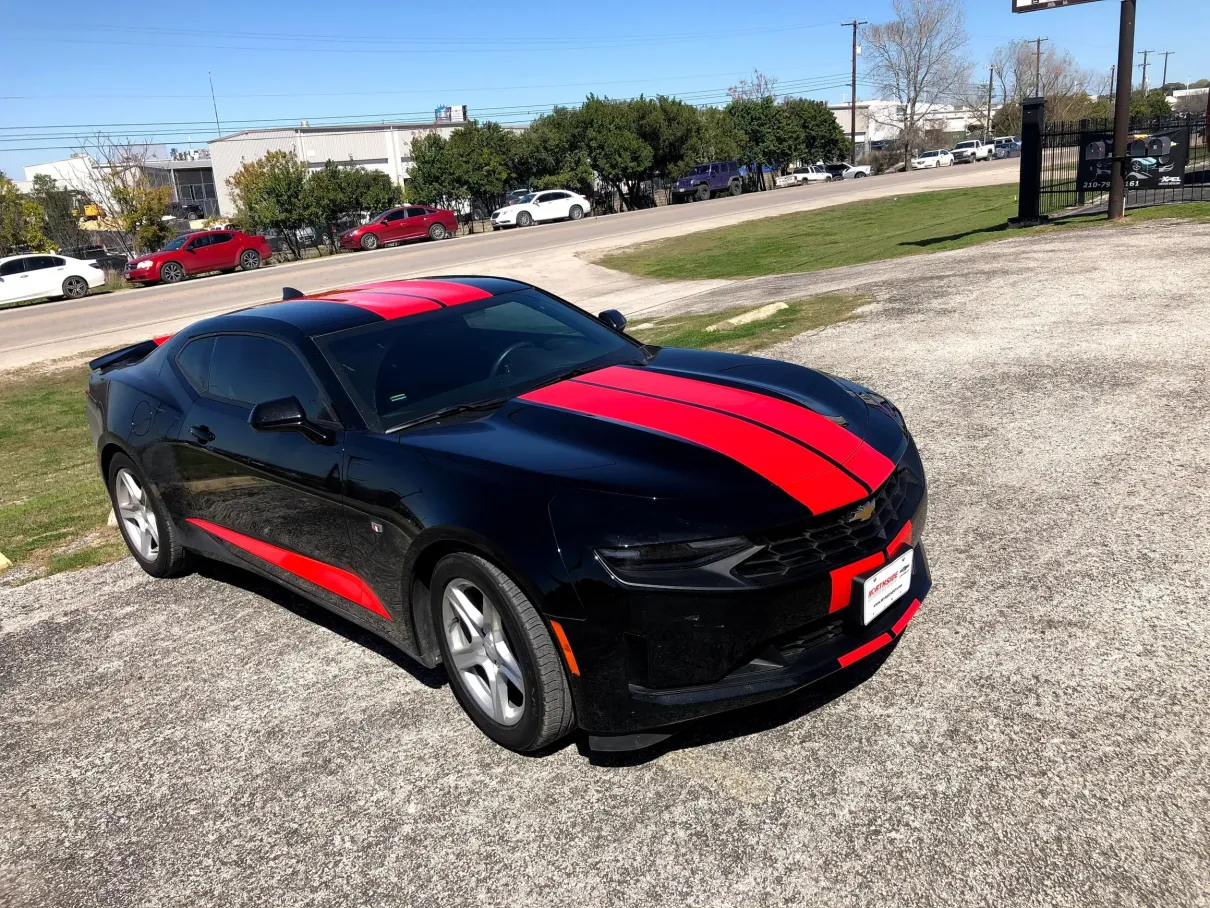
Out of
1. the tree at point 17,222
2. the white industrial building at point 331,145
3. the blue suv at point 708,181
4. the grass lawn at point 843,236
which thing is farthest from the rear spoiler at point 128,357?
the white industrial building at point 331,145

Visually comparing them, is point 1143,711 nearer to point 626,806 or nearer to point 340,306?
point 626,806

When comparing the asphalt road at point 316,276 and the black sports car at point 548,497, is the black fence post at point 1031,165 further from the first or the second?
the black sports car at point 548,497

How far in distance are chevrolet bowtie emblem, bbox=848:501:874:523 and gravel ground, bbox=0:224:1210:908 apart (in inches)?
27.0

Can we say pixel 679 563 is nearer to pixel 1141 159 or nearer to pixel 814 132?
pixel 1141 159

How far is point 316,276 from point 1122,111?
19.9 meters

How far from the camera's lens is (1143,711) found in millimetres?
3162

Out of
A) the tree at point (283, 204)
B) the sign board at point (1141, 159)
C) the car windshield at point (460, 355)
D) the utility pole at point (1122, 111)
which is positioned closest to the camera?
the car windshield at point (460, 355)

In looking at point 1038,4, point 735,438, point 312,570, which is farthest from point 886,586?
point 1038,4

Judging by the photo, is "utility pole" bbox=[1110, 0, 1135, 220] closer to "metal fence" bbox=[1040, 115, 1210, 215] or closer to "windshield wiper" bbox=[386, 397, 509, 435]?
"metal fence" bbox=[1040, 115, 1210, 215]

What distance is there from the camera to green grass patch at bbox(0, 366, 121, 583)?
619cm

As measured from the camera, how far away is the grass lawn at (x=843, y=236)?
57.2 ft

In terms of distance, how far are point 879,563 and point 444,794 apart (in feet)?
5.39

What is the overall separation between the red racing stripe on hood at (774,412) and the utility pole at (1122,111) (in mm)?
14330

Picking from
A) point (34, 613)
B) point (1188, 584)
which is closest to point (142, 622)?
point (34, 613)
